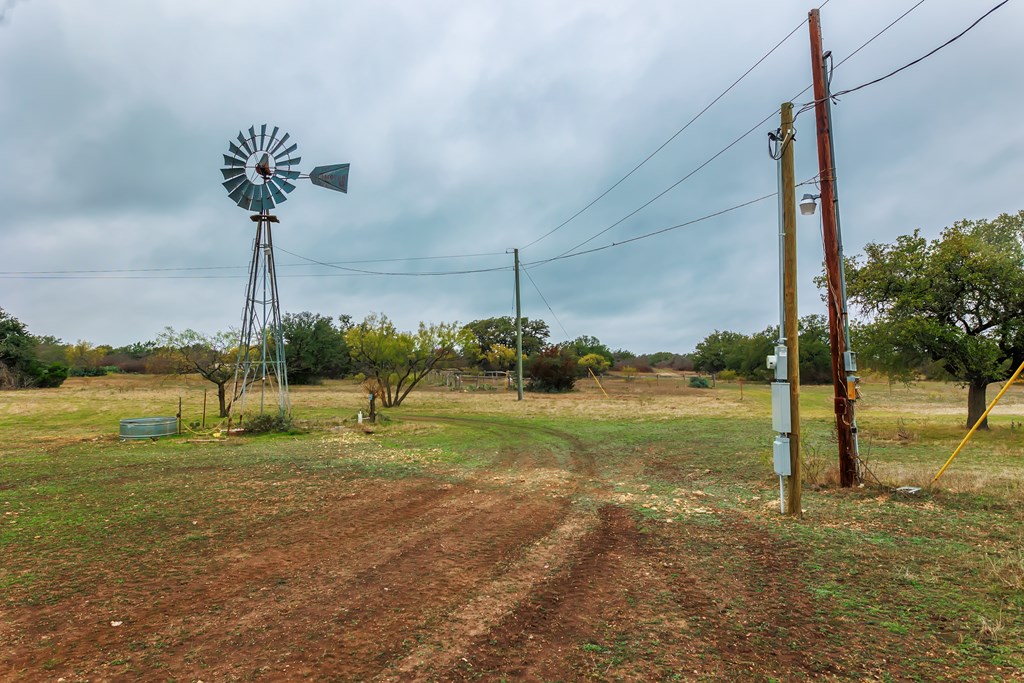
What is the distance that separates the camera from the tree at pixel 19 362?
4191cm

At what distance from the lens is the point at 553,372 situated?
45594 mm

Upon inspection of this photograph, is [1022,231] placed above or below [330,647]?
above

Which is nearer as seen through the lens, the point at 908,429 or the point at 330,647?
the point at 330,647

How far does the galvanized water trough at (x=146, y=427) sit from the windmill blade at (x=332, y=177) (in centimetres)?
937

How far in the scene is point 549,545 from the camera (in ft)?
20.5

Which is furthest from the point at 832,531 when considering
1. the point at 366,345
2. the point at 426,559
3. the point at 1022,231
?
the point at 366,345

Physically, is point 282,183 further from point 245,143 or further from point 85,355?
point 85,355

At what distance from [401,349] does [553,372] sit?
18.9 m

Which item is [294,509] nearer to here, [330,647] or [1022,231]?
[330,647]

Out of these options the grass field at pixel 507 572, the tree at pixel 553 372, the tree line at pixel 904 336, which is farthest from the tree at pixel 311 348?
the grass field at pixel 507 572

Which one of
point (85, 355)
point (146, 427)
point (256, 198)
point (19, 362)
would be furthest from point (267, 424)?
point (85, 355)


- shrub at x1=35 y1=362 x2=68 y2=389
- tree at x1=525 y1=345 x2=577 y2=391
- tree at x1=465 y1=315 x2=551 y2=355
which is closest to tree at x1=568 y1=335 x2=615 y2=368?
tree at x1=465 y1=315 x2=551 y2=355

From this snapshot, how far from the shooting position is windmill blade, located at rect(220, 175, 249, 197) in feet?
59.7

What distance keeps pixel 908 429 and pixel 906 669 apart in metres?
17.4
